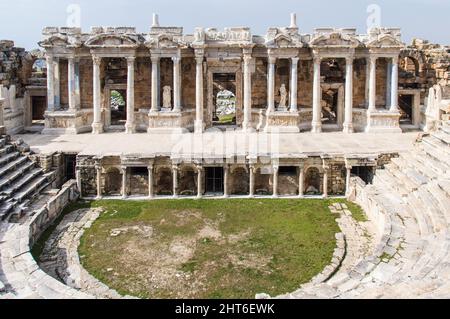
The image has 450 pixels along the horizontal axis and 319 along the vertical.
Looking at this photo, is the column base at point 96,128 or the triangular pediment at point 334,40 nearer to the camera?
the triangular pediment at point 334,40

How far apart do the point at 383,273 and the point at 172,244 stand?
584cm

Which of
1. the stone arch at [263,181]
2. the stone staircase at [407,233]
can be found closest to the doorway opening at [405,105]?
the stone staircase at [407,233]

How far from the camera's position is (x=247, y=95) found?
24.8m

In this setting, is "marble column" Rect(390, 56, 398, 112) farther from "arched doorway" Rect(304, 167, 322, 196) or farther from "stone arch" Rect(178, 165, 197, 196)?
"stone arch" Rect(178, 165, 197, 196)

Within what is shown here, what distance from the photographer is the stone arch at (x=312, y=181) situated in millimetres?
19297

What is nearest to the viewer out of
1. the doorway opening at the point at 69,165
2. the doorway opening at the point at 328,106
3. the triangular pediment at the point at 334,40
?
the doorway opening at the point at 69,165

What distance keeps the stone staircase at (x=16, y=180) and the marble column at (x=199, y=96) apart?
8308 mm

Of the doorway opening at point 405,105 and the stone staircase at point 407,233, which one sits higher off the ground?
the doorway opening at point 405,105

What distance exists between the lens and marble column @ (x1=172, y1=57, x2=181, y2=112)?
24641 mm

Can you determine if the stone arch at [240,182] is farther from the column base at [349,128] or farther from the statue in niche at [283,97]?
the column base at [349,128]

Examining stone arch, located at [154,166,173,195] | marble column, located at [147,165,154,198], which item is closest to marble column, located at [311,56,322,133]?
stone arch, located at [154,166,173,195]

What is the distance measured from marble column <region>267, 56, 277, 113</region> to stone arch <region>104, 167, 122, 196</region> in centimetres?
871

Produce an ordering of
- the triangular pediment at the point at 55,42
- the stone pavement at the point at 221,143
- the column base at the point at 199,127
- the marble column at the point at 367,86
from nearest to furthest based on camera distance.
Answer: the stone pavement at the point at 221,143, the triangular pediment at the point at 55,42, the column base at the point at 199,127, the marble column at the point at 367,86

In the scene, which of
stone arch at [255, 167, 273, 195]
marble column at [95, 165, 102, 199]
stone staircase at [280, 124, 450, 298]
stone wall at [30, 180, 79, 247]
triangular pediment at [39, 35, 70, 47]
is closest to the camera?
stone staircase at [280, 124, 450, 298]
